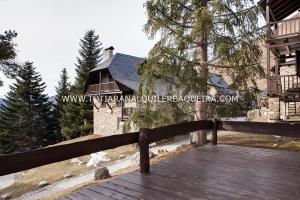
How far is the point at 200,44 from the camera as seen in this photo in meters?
8.97

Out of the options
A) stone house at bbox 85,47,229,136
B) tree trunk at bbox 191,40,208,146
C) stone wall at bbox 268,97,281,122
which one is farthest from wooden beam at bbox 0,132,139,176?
stone house at bbox 85,47,229,136

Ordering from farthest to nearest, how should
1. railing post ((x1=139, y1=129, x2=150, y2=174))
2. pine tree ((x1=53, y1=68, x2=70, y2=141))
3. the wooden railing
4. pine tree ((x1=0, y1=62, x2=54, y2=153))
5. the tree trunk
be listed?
pine tree ((x1=53, y1=68, x2=70, y2=141))
pine tree ((x1=0, y1=62, x2=54, y2=153))
the tree trunk
railing post ((x1=139, y1=129, x2=150, y2=174))
the wooden railing

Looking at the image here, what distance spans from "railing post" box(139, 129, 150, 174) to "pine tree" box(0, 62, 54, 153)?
30144mm

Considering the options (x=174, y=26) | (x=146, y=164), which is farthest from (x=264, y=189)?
(x=174, y=26)

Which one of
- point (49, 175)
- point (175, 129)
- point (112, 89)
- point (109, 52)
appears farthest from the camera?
point (109, 52)

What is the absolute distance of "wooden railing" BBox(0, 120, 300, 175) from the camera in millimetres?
3178

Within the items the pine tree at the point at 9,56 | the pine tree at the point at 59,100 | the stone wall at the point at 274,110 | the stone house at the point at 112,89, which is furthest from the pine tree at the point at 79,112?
the stone wall at the point at 274,110

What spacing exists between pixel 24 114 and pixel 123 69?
1481cm

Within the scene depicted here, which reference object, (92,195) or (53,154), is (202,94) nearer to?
(92,195)

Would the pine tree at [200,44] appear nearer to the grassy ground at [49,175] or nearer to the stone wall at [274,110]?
the stone wall at [274,110]

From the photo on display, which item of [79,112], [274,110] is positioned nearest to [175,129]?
[274,110]

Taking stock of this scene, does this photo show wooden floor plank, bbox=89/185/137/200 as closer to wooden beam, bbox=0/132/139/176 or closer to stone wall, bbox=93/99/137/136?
wooden beam, bbox=0/132/139/176

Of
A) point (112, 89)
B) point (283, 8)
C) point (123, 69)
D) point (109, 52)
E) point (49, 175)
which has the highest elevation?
point (109, 52)

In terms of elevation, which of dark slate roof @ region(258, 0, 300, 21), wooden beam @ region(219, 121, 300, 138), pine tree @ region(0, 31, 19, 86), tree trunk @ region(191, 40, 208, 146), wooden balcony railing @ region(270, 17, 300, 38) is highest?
dark slate roof @ region(258, 0, 300, 21)
